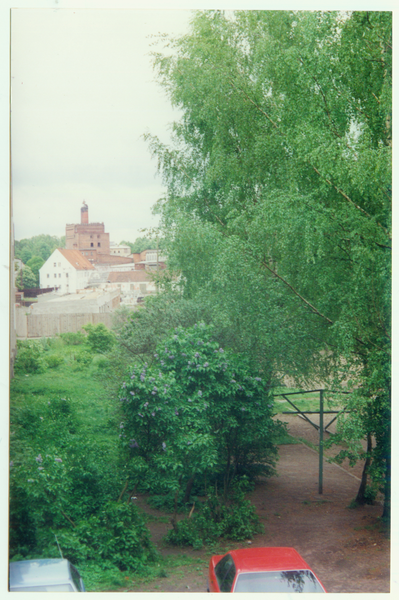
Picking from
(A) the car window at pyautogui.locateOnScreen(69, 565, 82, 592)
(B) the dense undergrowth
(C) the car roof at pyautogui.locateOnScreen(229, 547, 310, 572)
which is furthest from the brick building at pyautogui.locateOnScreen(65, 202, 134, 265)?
(C) the car roof at pyautogui.locateOnScreen(229, 547, 310, 572)

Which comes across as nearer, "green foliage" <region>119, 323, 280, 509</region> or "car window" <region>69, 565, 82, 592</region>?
"car window" <region>69, 565, 82, 592</region>

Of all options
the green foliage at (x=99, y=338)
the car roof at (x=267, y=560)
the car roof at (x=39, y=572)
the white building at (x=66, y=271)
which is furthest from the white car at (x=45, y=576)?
the white building at (x=66, y=271)

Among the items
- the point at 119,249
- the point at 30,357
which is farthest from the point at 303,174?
the point at 30,357

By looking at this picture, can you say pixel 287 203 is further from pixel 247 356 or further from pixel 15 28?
pixel 15 28

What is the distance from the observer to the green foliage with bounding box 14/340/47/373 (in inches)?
248

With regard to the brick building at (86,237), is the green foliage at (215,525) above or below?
below

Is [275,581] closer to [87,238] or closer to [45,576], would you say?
[45,576]

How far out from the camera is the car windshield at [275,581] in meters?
4.68

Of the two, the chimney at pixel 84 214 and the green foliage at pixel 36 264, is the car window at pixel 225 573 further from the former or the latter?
the chimney at pixel 84 214

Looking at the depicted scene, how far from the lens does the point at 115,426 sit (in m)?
6.62

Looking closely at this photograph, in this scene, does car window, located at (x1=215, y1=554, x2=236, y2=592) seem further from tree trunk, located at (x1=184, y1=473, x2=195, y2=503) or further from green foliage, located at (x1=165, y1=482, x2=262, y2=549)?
tree trunk, located at (x1=184, y1=473, x2=195, y2=503)

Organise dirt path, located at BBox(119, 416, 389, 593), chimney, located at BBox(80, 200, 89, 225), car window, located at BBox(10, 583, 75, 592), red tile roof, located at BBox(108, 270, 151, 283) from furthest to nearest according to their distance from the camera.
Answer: red tile roof, located at BBox(108, 270, 151, 283), chimney, located at BBox(80, 200, 89, 225), dirt path, located at BBox(119, 416, 389, 593), car window, located at BBox(10, 583, 75, 592)

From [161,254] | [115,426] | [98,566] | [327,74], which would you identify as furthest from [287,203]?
[98,566]

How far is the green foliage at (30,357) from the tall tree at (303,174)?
8.45 ft
